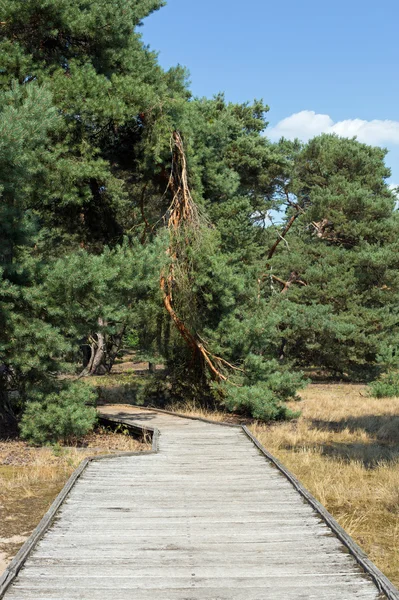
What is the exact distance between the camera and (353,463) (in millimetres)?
9094

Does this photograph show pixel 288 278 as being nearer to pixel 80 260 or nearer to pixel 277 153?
pixel 277 153

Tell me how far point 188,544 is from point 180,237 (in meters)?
10.3

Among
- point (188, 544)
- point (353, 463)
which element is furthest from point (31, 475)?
point (353, 463)

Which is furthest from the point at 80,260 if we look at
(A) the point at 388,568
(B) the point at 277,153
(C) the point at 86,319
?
(B) the point at 277,153

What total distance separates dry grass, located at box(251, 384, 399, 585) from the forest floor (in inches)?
127

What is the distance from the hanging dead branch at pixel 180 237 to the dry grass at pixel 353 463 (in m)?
2.35

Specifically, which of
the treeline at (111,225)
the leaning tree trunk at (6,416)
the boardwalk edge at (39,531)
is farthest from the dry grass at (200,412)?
the boardwalk edge at (39,531)

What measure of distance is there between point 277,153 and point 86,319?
1771 cm

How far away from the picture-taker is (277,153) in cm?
2633

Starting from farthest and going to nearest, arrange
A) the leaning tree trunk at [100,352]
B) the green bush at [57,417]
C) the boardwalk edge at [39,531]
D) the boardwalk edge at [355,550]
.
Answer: the leaning tree trunk at [100,352] < the green bush at [57,417] < the boardwalk edge at [39,531] < the boardwalk edge at [355,550]

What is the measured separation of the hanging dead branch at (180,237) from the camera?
47.9 ft

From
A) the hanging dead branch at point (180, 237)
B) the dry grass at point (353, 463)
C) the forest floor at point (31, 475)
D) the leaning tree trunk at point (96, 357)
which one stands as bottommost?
the forest floor at point (31, 475)

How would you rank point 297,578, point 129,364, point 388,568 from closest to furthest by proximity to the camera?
point 297,578, point 388,568, point 129,364

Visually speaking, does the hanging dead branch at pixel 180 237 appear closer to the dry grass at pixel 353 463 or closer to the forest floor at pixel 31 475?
the dry grass at pixel 353 463
